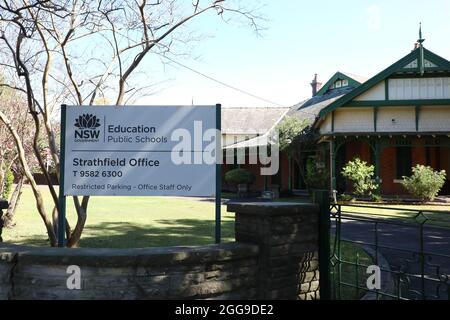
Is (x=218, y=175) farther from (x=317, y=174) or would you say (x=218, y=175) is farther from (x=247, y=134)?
(x=247, y=134)

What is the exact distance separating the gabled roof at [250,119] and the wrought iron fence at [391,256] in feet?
60.7

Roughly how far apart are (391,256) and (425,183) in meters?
11.0

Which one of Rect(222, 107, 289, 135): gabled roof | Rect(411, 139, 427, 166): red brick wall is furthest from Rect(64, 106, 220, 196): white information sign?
Rect(222, 107, 289, 135): gabled roof

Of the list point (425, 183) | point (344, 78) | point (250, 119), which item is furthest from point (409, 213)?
point (250, 119)

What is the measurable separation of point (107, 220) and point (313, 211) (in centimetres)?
881

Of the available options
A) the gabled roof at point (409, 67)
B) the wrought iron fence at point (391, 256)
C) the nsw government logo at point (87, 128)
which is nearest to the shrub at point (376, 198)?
the gabled roof at point (409, 67)

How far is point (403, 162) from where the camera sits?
20.3m

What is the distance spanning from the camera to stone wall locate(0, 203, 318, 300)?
369 cm

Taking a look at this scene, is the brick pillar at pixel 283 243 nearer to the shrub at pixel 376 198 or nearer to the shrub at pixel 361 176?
the shrub at pixel 361 176

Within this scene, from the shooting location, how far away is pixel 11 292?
152 inches

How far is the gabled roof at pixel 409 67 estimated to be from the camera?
61.6 ft

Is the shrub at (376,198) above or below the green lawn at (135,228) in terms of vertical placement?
above

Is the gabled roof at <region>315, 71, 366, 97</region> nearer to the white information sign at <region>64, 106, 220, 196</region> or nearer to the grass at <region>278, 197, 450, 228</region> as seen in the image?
the grass at <region>278, 197, 450, 228</region>
